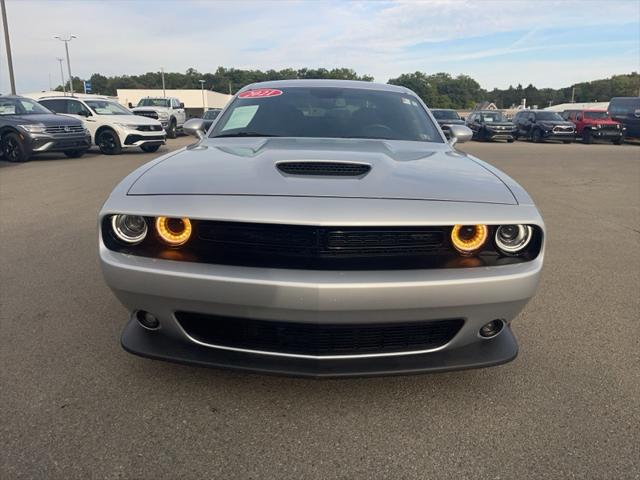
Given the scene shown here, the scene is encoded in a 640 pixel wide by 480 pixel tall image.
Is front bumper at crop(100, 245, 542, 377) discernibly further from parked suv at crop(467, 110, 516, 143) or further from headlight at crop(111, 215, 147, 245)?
parked suv at crop(467, 110, 516, 143)

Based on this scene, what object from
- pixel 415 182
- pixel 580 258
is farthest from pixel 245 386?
pixel 580 258

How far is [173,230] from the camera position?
2043 mm

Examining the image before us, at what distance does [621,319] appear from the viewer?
3.27 m

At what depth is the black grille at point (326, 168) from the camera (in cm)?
219

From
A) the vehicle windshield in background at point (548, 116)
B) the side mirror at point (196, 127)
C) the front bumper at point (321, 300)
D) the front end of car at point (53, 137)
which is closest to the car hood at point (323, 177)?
the front bumper at point (321, 300)

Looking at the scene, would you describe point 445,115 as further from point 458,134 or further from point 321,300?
point 321,300

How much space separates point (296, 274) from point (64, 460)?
1.14m

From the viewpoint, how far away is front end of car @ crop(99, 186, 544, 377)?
6.06ft

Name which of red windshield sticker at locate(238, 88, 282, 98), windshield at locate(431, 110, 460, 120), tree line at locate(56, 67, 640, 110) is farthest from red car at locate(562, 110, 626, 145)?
tree line at locate(56, 67, 640, 110)

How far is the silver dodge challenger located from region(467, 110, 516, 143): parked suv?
2285cm

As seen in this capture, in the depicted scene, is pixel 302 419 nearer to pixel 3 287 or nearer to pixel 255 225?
pixel 255 225

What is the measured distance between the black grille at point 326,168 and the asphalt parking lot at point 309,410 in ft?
3.32

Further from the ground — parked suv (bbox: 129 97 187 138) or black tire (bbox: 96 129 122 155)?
parked suv (bbox: 129 97 187 138)

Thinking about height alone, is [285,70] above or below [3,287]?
above
